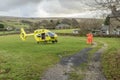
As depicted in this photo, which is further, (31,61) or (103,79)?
(31,61)

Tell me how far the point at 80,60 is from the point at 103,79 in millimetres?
7579

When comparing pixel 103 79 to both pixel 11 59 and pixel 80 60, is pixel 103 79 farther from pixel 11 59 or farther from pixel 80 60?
pixel 11 59

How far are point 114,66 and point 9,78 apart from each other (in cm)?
746

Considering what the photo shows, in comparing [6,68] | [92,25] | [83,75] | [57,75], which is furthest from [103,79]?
[92,25]

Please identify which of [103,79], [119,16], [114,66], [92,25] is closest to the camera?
[103,79]

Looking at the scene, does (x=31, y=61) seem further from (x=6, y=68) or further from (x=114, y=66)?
(x=114, y=66)

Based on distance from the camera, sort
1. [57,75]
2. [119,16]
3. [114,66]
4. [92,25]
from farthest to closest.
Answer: [92,25] → [119,16] → [114,66] → [57,75]

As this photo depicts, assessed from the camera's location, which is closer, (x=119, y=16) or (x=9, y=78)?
(x=9, y=78)

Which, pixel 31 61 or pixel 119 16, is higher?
pixel 119 16

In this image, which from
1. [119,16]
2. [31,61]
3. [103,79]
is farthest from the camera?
[119,16]

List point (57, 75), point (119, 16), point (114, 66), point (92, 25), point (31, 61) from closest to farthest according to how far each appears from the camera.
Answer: point (57, 75)
point (114, 66)
point (31, 61)
point (119, 16)
point (92, 25)

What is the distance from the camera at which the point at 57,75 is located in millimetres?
18156

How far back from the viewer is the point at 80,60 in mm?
24438

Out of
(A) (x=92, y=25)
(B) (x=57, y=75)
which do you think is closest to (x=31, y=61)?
(B) (x=57, y=75)
